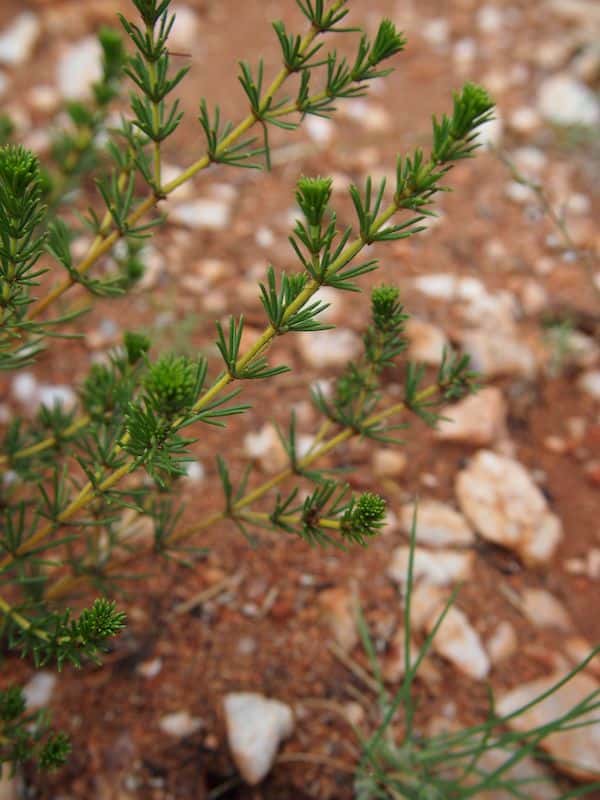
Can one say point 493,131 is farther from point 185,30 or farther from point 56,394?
point 56,394

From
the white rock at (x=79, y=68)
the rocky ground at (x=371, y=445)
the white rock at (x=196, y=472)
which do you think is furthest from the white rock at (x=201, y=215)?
the white rock at (x=196, y=472)

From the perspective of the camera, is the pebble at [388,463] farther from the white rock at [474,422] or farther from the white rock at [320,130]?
the white rock at [320,130]

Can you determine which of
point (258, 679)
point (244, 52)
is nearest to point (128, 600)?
point (258, 679)

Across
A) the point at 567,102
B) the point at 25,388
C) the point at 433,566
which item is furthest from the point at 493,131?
the point at 25,388

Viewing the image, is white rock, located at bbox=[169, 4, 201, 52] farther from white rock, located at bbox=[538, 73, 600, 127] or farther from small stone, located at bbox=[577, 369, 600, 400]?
small stone, located at bbox=[577, 369, 600, 400]

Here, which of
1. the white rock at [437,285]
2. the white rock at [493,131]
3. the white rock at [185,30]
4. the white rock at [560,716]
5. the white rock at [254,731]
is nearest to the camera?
the white rock at [254,731]

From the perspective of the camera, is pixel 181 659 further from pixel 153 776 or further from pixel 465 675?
pixel 465 675
